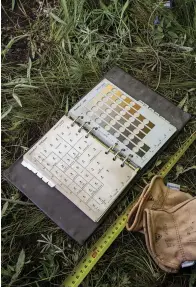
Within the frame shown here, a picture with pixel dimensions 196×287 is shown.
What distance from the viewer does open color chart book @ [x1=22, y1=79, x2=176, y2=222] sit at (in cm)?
168

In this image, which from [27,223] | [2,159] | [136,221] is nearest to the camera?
[136,221]

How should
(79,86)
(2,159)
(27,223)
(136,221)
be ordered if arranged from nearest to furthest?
(136,221)
(27,223)
(2,159)
(79,86)

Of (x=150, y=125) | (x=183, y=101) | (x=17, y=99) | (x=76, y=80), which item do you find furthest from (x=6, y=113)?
(x=183, y=101)

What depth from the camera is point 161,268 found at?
5.27 ft

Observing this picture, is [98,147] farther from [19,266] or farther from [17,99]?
[19,266]

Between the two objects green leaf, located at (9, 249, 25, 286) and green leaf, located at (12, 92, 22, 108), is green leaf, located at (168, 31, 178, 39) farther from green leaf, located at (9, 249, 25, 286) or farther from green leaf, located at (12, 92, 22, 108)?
green leaf, located at (9, 249, 25, 286)

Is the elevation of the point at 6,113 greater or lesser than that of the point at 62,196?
greater

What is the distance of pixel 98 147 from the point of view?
175 centimetres

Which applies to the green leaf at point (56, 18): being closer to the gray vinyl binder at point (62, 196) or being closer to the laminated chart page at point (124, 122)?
the laminated chart page at point (124, 122)

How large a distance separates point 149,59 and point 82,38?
367 millimetres

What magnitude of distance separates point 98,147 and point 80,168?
131mm

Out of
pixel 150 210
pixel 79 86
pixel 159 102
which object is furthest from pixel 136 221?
pixel 79 86

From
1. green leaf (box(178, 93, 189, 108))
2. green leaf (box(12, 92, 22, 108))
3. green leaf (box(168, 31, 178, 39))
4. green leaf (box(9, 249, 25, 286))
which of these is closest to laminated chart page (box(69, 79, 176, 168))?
green leaf (box(178, 93, 189, 108))

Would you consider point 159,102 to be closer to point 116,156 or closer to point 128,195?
point 116,156
